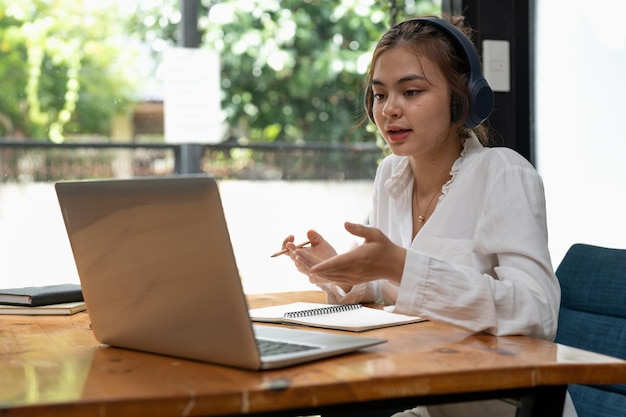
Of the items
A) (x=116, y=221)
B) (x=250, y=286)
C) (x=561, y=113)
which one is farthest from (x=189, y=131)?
(x=116, y=221)

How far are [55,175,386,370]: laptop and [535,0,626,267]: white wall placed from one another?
4.97 ft

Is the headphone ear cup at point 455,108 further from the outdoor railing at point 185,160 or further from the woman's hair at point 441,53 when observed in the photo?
the outdoor railing at point 185,160

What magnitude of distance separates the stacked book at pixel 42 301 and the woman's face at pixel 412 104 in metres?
0.71

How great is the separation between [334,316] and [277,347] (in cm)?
37

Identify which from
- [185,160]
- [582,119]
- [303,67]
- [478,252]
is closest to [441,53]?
[478,252]

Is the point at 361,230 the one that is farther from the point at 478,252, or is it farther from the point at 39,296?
the point at 39,296

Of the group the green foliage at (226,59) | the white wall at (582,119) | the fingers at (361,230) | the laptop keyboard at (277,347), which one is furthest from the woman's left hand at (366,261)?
the green foliage at (226,59)

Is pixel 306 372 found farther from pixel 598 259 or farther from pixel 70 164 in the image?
pixel 70 164

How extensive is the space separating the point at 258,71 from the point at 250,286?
854 mm

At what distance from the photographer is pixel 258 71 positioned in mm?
3361

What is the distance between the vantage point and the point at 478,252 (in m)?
1.53

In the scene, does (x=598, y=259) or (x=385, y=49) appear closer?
(x=385, y=49)

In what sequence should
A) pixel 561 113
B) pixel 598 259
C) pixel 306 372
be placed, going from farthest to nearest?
pixel 561 113 < pixel 598 259 < pixel 306 372

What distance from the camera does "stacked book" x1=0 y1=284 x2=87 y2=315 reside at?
1648 millimetres
